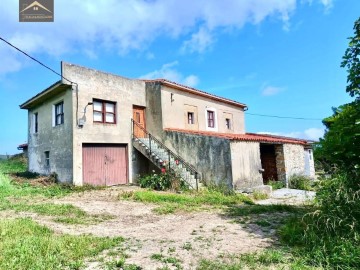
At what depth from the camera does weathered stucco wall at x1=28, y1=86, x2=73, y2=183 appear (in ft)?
46.5

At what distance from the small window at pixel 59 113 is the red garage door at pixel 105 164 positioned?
2383mm

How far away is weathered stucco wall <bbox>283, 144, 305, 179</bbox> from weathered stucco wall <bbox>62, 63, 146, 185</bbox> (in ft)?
30.8

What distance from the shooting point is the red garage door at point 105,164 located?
47.2 feet

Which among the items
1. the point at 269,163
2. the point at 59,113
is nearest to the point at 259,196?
the point at 269,163

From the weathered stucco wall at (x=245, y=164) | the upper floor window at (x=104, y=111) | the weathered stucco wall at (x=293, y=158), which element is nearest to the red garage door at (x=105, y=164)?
the upper floor window at (x=104, y=111)

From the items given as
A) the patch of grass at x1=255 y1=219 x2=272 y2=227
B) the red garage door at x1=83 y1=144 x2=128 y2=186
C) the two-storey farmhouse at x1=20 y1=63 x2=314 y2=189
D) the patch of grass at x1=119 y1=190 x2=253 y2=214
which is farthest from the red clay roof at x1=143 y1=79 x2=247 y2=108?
the patch of grass at x1=255 y1=219 x2=272 y2=227

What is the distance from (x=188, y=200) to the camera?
1083 centimetres

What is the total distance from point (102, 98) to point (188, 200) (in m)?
7.87

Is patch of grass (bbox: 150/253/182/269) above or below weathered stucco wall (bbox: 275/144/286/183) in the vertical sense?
below

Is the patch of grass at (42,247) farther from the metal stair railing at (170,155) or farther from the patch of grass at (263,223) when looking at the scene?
the metal stair railing at (170,155)

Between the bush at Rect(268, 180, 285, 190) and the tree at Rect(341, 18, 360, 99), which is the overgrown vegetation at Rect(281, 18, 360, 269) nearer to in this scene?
the tree at Rect(341, 18, 360, 99)

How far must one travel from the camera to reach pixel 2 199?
11000mm

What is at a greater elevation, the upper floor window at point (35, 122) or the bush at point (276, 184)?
the upper floor window at point (35, 122)

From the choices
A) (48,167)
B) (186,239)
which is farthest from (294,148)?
(48,167)
